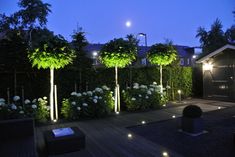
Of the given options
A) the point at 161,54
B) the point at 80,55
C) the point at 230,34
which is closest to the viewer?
the point at 80,55

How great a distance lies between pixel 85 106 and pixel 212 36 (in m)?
18.1

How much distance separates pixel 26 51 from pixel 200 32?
62.8ft

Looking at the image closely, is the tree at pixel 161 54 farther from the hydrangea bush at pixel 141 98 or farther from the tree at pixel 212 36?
the tree at pixel 212 36

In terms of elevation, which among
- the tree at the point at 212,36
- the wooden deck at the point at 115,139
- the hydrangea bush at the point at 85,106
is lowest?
the wooden deck at the point at 115,139

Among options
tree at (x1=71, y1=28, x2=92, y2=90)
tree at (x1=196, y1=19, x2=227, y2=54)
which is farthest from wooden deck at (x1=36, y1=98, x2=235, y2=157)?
tree at (x1=196, y1=19, x2=227, y2=54)

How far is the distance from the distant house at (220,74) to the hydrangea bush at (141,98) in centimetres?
325

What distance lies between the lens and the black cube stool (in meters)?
3.66

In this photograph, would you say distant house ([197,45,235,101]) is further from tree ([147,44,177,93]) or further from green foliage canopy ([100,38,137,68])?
green foliage canopy ([100,38,137,68])

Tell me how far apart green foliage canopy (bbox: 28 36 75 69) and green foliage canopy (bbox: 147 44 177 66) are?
3.59 meters

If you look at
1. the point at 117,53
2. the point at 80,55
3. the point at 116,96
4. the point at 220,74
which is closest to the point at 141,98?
A: the point at 116,96

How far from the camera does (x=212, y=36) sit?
20.6 m

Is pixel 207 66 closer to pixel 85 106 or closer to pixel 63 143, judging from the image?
pixel 85 106

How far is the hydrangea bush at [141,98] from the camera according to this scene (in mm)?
7430

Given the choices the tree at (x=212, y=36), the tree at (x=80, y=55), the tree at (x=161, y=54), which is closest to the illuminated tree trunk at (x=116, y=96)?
the tree at (x=80, y=55)
